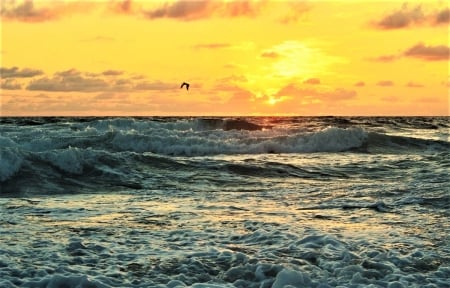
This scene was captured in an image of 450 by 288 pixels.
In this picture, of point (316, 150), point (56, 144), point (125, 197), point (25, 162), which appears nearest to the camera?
point (125, 197)

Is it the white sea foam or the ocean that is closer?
the ocean

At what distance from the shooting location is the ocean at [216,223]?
18.6 feet

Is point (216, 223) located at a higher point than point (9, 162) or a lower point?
lower

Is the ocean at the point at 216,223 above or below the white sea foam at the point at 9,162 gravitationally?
below

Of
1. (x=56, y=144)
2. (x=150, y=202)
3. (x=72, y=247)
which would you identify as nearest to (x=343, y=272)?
(x=72, y=247)

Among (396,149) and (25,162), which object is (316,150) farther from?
(25,162)

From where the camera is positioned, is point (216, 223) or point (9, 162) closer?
point (216, 223)

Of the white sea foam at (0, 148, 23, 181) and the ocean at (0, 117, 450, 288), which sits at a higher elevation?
the white sea foam at (0, 148, 23, 181)

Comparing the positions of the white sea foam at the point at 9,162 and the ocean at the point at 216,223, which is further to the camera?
the white sea foam at the point at 9,162

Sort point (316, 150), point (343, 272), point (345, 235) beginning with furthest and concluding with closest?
point (316, 150)
point (345, 235)
point (343, 272)

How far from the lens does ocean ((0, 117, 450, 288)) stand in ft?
18.6

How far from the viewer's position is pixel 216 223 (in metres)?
7.99

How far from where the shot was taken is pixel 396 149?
26.1 m

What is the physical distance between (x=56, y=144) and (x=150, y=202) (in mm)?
14643
